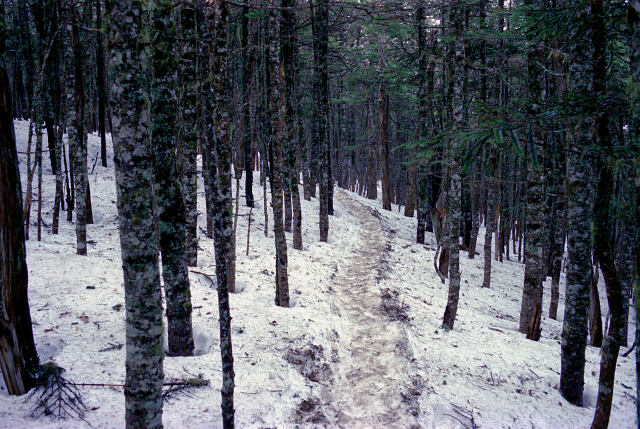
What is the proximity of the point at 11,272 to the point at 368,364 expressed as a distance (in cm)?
582

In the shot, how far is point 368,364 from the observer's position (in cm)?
730

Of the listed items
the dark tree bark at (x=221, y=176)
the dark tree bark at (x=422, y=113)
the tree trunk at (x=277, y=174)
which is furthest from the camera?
the dark tree bark at (x=422, y=113)

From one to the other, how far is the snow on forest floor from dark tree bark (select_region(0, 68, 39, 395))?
360mm

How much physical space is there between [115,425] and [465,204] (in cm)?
1867

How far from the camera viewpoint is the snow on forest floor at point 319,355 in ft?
17.6

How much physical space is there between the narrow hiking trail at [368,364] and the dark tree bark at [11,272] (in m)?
4.09

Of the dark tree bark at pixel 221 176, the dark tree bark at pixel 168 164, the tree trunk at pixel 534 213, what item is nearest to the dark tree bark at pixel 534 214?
the tree trunk at pixel 534 213

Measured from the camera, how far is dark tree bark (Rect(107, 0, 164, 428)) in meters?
3.35

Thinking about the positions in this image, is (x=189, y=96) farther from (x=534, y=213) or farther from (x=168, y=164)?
(x=534, y=213)

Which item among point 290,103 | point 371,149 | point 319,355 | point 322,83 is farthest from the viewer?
point 371,149

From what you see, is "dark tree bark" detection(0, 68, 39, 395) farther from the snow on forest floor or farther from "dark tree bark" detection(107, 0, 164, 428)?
"dark tree bark" detection(107, 0, 164, 428)

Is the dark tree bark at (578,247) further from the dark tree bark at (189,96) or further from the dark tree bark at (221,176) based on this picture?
the dark tree bark at (189,96)

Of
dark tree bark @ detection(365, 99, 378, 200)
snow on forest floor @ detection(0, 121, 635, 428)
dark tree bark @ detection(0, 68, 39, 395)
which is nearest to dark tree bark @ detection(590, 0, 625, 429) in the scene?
snow on forest floor @ detection(0, 121, 635, 428)

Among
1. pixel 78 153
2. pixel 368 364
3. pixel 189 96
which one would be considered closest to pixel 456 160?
pixel 368 364
